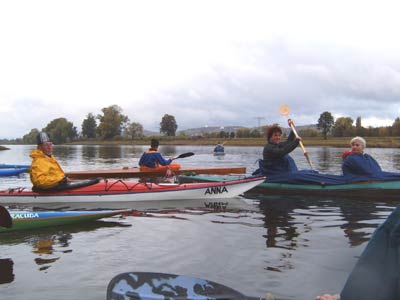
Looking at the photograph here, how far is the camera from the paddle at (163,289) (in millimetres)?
4168

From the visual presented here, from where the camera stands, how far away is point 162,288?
14.2 ft

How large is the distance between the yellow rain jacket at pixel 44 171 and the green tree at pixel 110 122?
13901 centimetres

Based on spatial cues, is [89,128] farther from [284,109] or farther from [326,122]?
[284,109]

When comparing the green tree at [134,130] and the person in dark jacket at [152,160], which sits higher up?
the green tree at [134,130]

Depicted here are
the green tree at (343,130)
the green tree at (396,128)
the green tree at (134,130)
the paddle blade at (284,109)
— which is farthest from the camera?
the green tree at (134,130)

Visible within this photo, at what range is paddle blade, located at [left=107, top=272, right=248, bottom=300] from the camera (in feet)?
13.7

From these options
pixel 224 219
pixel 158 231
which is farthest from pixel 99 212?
pixel 224 219

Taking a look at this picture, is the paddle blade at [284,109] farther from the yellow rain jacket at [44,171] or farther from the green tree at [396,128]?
the green tree at [396,128]

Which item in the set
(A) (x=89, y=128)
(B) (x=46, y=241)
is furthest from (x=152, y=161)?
(A) (x=89, y=128)

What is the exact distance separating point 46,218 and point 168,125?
16469 cm

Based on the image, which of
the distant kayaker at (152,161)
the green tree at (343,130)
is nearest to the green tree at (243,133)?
the green tree at (343,130)

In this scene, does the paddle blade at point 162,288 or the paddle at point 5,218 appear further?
the paddle at point 5,218

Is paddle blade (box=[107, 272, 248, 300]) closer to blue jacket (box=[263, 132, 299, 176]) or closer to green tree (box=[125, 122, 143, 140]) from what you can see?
blue jacket (box=[263, 132, 299, 176])

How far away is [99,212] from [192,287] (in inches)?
220
